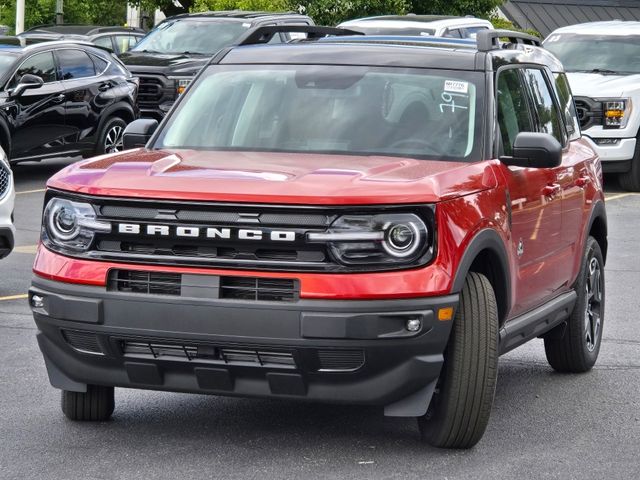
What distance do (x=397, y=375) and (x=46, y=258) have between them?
5.01ft

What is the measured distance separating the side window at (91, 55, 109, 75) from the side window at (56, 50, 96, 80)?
0.24 ft

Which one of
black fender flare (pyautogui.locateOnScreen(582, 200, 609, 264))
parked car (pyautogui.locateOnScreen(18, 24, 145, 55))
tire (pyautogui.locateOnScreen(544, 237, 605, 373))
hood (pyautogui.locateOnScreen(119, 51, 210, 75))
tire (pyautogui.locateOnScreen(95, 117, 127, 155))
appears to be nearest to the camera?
tire (pyautogui.locateOnScreen(544, 237, 605, 373))

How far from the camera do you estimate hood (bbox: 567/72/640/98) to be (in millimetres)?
19344

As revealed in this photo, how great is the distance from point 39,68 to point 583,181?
11.8 m

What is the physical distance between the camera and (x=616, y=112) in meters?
19.3

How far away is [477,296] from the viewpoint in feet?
20.8

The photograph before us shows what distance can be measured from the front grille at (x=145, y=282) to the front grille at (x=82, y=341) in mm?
226

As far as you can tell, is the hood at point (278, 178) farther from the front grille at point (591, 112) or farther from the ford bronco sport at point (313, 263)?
the front grille at point (591, 112)

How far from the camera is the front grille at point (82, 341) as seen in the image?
623cm

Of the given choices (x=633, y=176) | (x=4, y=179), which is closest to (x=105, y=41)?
(x=633, y=176)

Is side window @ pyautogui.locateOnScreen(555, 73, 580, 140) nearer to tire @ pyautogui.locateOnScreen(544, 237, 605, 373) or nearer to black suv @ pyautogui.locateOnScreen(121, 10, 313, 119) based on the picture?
tire @ pyautogui.locateOnScreen(544, 237, 605, 373)

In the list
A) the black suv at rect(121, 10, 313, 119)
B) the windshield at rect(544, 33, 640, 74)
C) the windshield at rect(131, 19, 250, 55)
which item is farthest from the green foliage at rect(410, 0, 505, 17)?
the windshield at rect(544, 33, 640, 74)

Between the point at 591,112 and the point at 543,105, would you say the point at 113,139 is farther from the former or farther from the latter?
the point at 543,105

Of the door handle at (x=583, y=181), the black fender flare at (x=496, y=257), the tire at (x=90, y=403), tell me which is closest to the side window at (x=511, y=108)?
the door handle at (x=583, y=181)
